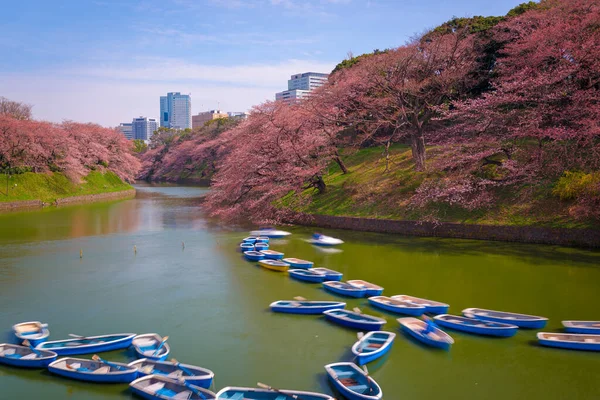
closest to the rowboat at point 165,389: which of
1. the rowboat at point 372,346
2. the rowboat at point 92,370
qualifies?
the rowboat at point 92,370

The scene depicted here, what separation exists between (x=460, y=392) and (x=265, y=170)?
21927 millimetres

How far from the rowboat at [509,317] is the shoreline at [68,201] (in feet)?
122

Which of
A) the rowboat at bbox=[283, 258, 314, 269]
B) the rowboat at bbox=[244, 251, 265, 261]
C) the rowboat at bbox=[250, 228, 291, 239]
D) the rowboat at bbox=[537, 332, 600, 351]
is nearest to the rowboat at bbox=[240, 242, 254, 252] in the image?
the rowboat at bbox=[244, 251, 265, 261]

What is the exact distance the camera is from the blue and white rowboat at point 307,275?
16.2 metres

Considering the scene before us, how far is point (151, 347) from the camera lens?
10.5 meters

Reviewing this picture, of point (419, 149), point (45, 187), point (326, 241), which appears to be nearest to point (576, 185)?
point (419, 149)

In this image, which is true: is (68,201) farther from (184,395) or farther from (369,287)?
(184,395)

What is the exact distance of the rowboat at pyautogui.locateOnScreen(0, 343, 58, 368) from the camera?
31.9 feet

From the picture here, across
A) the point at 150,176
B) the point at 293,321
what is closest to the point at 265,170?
the point at 293,321

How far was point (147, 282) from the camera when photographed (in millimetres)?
16312

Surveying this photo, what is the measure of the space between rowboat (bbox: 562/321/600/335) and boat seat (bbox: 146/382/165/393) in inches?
369

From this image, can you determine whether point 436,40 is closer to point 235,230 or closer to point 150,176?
point 235,230

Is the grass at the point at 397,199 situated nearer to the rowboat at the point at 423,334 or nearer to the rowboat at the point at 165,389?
the rowboat at the point at 423,334

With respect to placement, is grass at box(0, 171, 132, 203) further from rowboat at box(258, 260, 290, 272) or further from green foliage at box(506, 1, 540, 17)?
green foliage at box(506, 1, 540, 17)
